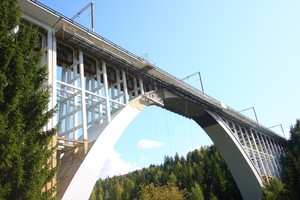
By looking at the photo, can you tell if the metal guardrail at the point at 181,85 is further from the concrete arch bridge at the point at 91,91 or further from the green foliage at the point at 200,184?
the green foliage at the point at 200,184

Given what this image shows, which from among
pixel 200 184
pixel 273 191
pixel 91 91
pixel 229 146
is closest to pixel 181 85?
pixel 91 91

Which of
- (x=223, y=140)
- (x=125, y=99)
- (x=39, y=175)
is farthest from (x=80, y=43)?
(x=223, y=140)

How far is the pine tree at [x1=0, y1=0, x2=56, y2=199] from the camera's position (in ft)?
29.7

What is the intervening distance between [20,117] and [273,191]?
32.9 m

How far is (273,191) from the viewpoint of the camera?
34656 millimetres

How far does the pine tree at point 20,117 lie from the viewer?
9055mm

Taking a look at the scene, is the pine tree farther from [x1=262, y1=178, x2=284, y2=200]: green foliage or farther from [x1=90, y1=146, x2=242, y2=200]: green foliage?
[x1=90, y1=146, x2=242, y2=200]: green foliage

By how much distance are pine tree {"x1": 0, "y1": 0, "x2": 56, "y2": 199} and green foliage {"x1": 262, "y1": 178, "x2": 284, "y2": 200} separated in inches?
1177

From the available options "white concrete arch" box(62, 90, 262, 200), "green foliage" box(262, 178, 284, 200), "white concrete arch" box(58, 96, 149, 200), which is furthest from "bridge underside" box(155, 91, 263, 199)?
"white concrete arch" box(58, 96, 149, 200)

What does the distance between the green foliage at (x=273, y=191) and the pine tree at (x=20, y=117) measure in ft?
98.1

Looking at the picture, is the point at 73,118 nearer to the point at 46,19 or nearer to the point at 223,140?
the point at 46,19

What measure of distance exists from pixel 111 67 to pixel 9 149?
13.0m

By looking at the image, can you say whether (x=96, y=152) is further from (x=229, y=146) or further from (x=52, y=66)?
(x=229, y=146)

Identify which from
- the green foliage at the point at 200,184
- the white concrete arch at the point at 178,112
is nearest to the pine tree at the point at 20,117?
the white concrete arch at the point at 178,112
